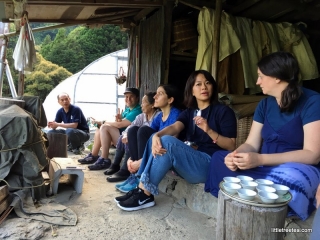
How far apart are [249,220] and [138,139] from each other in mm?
Result: 1643

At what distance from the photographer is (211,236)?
2201 millimetres

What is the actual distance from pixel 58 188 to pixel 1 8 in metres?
3.07

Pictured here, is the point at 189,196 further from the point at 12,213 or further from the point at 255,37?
the point at 255,37

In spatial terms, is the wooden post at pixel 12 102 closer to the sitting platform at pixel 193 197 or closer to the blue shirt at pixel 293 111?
the sitting platform at pixel 193 197

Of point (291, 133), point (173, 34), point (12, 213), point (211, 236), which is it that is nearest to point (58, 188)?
point (12, 213)

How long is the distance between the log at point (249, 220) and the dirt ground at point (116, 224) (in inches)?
23.7

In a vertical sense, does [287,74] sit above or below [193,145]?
above

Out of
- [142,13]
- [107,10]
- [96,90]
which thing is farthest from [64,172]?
[96,90]

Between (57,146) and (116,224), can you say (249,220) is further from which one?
(57,146)

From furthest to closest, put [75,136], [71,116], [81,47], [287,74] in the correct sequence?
[81,47], [71,116], [75,136], [287,74]

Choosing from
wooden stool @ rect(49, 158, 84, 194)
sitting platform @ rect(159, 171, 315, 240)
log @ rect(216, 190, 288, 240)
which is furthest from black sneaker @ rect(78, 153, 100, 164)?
log @ rect(216, 190, 288, 240)

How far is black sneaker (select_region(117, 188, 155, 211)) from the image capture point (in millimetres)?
2584

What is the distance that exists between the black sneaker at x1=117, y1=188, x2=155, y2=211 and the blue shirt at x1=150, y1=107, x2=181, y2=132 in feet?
2.89

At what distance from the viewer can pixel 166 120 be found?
128 inches
